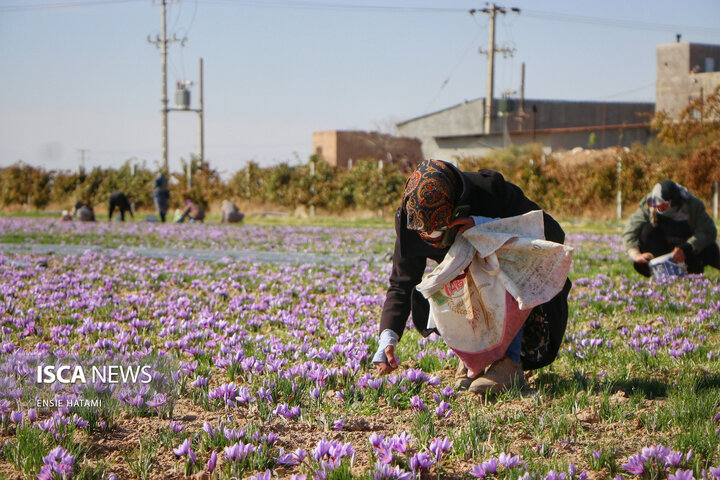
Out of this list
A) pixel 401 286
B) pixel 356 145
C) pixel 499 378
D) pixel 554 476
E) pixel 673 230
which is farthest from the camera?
pixel 356 145

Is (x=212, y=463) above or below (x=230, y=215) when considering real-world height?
below

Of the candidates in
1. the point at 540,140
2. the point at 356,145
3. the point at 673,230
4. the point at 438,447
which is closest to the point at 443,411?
the point at 438,447

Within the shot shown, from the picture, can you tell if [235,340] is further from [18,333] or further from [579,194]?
[579,194]

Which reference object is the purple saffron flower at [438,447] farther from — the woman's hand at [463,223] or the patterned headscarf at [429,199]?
the woman's hand at [463,223]

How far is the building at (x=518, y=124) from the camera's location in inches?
1791

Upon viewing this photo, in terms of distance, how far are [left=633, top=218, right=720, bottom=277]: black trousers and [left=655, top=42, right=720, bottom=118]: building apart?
4268cm

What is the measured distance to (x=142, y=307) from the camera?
6.58 meters

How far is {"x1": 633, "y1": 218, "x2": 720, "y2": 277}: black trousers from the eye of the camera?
25.5 feet

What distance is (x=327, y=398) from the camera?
3846 millimetres

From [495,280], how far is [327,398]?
3.57 ft

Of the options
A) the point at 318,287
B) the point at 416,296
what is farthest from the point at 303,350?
the point at 318,287

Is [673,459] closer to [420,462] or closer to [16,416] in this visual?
[420,462]

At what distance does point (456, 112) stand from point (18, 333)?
48602 mm

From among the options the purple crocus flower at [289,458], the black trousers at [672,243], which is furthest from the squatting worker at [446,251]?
the black trousers at [672,243]
